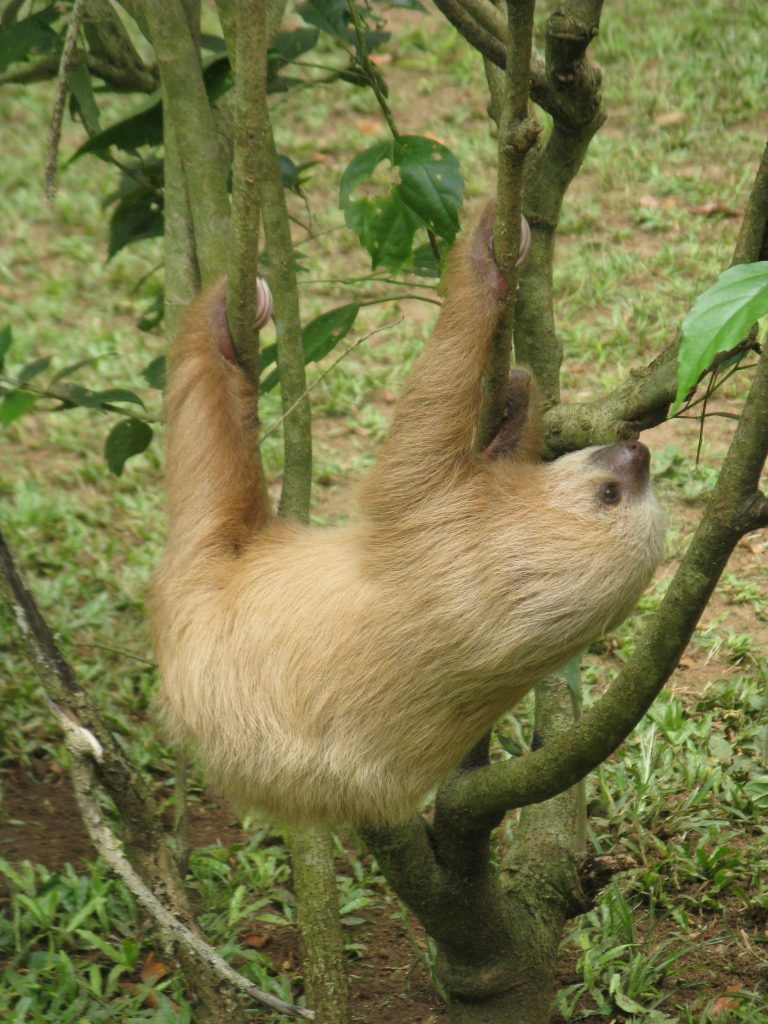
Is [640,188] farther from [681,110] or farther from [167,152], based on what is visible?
[167,152]

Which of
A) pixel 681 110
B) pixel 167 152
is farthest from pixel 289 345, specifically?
pixel 681 110

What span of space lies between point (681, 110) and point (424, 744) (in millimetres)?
7752

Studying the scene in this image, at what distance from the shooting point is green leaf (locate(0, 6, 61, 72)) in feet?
13.8

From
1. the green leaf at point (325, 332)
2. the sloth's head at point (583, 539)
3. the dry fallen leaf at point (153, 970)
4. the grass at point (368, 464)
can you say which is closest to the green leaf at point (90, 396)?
the green leaf at point (325, 332)

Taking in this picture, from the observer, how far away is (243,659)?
3744 mm

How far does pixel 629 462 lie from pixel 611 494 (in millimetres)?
125

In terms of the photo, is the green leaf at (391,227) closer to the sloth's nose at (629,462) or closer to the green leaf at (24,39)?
the sloth's nose at (629,462)

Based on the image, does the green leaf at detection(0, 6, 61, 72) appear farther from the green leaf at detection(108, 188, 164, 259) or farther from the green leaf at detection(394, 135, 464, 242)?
the green leaf at detection(394, 135, 464, 242)

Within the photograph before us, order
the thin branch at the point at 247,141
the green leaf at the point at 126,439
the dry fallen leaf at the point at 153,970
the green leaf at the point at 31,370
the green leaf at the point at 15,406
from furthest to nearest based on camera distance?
the green leaf at the point at 126,439 → the green leaf at the point at 31,370 → the dry fallen leaf at the point at 153,970 → the green leaf at the point at 15,406 → the thin branch at the point at 247,141

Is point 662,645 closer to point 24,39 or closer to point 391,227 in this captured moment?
point 391,227

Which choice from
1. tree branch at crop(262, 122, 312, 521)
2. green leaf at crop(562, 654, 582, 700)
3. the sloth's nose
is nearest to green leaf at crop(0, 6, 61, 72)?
tree branch at crop(262, 122, 312, 521)

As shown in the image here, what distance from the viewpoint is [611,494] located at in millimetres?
3521

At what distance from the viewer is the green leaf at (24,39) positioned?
4.20m

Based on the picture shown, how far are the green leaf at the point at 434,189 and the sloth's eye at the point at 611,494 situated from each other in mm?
937
